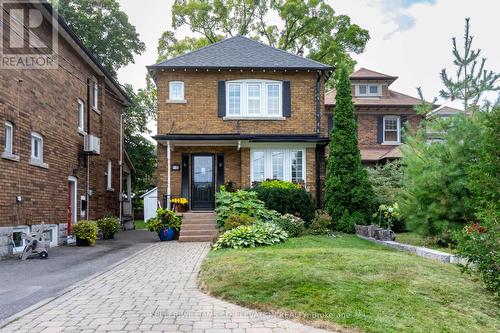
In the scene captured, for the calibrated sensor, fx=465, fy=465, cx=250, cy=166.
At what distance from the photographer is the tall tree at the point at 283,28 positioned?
32969 millimetres

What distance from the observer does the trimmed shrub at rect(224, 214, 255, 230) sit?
44.9 ft

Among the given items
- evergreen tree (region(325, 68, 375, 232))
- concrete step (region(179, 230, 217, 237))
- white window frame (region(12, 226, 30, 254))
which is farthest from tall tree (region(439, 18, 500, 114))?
white window frame (region(12, 226, 30, 254))

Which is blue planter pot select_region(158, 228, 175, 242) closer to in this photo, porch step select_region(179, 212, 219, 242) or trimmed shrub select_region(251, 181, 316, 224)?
porch step select_region(179, 212, 219, 242)

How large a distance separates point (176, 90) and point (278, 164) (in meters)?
5.18

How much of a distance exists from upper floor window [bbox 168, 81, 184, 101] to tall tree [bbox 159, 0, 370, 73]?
52.4 ft

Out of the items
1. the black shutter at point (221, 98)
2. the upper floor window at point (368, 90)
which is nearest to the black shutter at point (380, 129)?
the upper floor window at point (368, 90)

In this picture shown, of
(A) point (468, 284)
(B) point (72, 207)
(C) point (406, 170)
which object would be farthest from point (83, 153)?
(A) point (468, 284)

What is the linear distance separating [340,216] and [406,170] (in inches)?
188

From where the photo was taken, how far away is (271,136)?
1827 cm

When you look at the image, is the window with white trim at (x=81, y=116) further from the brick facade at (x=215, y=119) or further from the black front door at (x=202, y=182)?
the black front door at (x=202, y=182)

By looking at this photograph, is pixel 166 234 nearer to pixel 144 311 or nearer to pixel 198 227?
pixel 198 227

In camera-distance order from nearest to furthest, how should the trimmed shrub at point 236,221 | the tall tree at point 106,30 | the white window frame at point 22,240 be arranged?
the white window frame at point 22,240, the trimmed shrub at point 236,221, the tall tree at point 106,30

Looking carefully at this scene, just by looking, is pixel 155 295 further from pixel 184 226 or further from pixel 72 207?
pixel 72 207

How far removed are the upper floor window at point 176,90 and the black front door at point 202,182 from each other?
8.47ft
